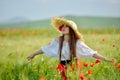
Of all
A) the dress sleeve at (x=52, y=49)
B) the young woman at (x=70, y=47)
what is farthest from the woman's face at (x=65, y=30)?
the dress sleeve at (x=52, y=49)

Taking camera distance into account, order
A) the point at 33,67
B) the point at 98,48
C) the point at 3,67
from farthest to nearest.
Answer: the point at 98,48, the point at 33,67, the point at 3,67

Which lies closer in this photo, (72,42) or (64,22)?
(72,42)

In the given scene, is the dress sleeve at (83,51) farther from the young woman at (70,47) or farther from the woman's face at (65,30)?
the woman's face at (65,30)

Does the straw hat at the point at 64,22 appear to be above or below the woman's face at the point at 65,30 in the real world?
above

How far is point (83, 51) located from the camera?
3.53m

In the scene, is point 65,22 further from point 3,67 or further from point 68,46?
point 3,67

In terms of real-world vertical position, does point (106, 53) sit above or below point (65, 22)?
below

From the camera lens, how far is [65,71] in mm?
3215

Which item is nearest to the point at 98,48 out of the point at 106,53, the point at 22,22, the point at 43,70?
the point at 106,53

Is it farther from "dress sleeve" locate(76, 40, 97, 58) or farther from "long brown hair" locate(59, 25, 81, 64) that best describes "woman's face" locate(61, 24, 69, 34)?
"dress sleeve" locate(76, 40, 97, 58)

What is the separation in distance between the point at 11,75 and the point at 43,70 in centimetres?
31

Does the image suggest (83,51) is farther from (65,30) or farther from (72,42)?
(65,30)

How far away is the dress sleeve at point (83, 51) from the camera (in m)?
3.52

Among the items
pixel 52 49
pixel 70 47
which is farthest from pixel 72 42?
pixel 52 49
